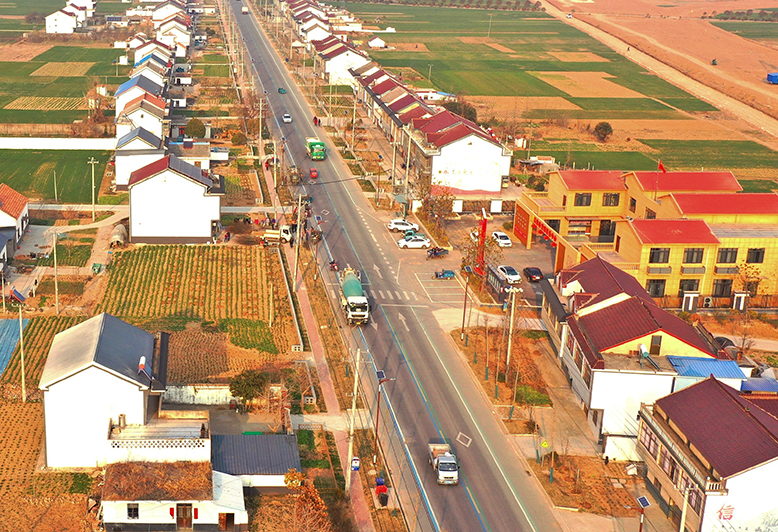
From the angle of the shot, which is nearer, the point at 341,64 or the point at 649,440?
the point at 649,440

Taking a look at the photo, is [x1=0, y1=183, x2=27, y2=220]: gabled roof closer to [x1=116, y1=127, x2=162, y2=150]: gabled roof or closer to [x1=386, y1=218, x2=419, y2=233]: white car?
[x1=116, y1=127, x2=162, y2=150]: gabled roof

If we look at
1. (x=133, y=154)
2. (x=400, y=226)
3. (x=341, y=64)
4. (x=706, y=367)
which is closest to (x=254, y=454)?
(x=706, y=367)

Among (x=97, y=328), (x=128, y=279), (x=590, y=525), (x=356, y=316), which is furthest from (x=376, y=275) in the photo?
(x=590, y=525)

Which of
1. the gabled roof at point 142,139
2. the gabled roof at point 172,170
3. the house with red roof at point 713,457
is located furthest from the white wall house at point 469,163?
the house with red roof at point 713,457

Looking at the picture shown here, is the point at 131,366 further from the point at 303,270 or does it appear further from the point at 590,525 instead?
the point at 303,270

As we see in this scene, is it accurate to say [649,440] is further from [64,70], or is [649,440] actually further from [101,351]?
[64,70]

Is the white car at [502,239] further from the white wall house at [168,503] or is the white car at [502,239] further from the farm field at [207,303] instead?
the white wall house at [168,503]
